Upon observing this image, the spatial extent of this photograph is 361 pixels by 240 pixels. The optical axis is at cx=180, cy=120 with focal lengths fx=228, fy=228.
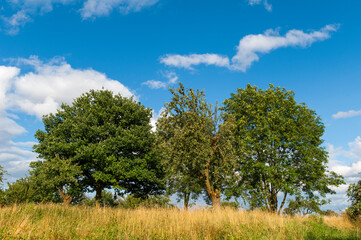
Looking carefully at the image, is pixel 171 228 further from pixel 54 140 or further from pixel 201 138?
pixel 54 140

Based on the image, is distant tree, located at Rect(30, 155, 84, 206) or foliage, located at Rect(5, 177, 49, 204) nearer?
distant tree, located at Rect(30, 155, 84, 206)

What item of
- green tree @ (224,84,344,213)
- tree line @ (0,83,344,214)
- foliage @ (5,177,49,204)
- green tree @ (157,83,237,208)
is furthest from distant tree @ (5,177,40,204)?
green tree @ (224,84,344,213)

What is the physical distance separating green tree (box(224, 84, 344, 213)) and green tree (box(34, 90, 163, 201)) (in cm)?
Answer: 1143

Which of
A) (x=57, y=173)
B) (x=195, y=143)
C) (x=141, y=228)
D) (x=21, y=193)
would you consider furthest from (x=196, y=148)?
(x=21, y=193)

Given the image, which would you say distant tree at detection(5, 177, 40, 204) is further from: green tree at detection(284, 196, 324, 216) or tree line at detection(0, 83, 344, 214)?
green tree at detection(284, 196, 324, 216)

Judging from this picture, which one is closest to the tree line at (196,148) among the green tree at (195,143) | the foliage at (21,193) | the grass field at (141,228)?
the green tree at (195,143)

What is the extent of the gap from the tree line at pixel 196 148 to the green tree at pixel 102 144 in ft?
0.40

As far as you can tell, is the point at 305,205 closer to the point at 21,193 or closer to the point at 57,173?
the point at 57,173

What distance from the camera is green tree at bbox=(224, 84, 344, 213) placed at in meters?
24.9

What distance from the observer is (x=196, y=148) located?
70.0 feet

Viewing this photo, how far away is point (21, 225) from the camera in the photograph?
9414 mm

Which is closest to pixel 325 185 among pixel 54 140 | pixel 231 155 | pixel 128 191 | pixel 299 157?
pixel 299 157

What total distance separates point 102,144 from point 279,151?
20.4 m

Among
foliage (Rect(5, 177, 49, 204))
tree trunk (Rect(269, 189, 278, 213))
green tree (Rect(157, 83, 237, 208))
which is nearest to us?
green tree (Rect(157, 83, 237, 208))
